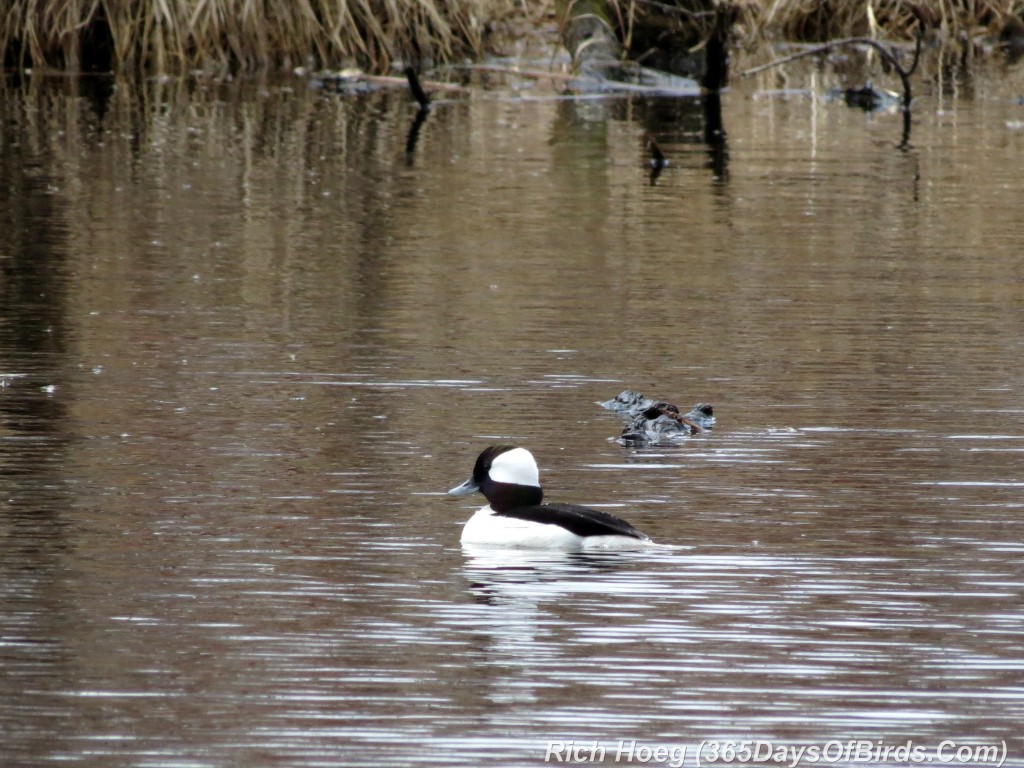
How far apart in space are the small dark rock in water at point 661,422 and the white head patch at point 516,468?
1.75 metres

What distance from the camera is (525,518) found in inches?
299

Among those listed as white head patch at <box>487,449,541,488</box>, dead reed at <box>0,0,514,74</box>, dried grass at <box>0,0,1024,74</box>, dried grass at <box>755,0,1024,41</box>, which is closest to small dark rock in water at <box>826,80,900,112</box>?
dried grass at <box>0,0,1024,74</box>

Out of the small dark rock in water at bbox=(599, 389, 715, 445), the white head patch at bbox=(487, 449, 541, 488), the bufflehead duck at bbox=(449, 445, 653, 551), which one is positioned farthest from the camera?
the small dark rock in water at bbox=(599, 389, 715, 445)

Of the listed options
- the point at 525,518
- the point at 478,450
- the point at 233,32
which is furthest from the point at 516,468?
the point at 233,32

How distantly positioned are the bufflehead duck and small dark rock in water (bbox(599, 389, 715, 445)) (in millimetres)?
1680

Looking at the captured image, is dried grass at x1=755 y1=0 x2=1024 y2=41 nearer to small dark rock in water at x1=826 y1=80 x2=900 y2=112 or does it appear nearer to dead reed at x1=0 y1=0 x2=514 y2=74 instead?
small dark rock in water at x1=826 y1=80 x2=900 y2=112

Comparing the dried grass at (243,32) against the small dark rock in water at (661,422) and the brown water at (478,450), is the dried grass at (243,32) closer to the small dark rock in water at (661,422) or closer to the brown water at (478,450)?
the brown water at (478,450)

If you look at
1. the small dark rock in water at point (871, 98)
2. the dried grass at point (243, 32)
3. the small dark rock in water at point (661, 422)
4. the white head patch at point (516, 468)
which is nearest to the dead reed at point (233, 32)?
the dried grass at point (243, 32)

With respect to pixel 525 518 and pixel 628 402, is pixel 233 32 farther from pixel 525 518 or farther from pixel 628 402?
pixel 525 518

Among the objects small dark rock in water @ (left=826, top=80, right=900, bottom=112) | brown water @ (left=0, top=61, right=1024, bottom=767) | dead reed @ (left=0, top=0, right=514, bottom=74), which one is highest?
dead reed @ (left=0, top=0, right=514, bottom=74)

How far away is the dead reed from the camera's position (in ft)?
93.3

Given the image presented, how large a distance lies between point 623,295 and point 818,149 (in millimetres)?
9230

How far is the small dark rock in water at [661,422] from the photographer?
949 cm

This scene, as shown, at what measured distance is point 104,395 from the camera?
1027 cm
